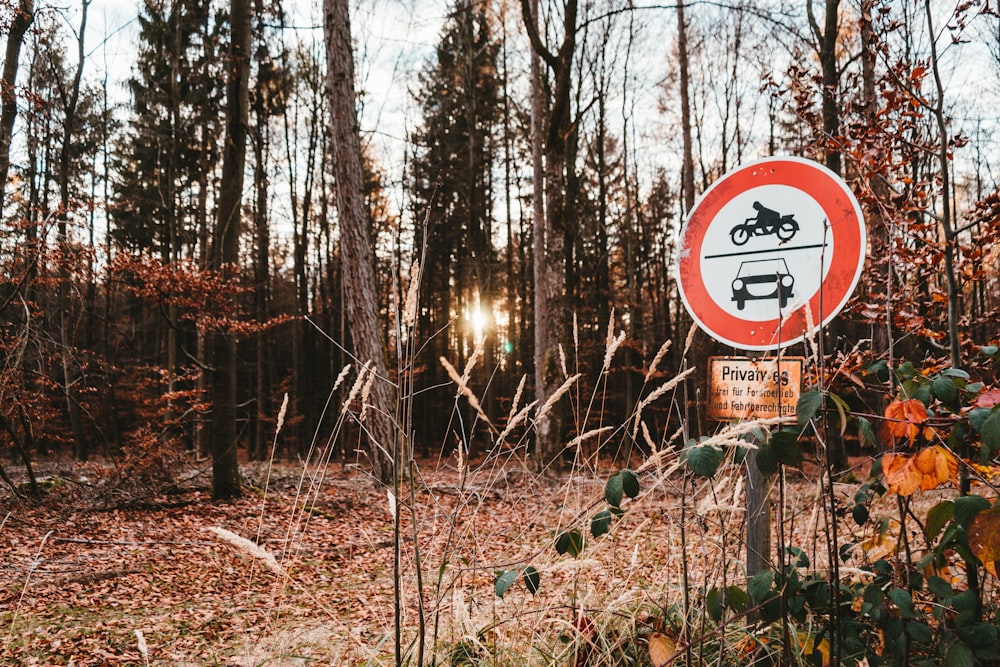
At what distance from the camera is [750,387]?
6.56 ft

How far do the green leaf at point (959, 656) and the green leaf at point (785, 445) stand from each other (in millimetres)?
601

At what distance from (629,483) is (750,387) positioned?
93 centimetres

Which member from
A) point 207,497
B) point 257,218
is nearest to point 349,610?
point 207,497

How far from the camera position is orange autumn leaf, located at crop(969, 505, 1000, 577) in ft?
3.98

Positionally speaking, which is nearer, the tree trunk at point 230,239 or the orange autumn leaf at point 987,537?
the orange autumn leaf at point 987,537

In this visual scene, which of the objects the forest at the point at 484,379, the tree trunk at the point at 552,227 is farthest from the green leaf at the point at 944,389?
the tree trunk at the point at 552,227

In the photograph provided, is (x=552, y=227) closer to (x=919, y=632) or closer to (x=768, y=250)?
(x=768, y=250)

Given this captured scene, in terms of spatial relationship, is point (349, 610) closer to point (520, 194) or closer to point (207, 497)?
point (207, 497)

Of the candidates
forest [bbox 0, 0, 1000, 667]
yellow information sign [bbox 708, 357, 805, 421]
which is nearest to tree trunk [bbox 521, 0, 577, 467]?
forest [bbox 0, 0, 1000, 667]

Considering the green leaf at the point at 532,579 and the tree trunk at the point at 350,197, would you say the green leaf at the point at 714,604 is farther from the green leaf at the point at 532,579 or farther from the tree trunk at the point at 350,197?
the tree trunk at the point at 350,197

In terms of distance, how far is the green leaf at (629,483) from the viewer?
4.21ft

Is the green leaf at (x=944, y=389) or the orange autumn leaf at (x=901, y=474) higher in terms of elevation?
the green leaf at (x=944, y=389)

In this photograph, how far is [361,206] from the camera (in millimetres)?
7621

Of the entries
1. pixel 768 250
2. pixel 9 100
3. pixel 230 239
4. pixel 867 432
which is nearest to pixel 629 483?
pixel 867 432
